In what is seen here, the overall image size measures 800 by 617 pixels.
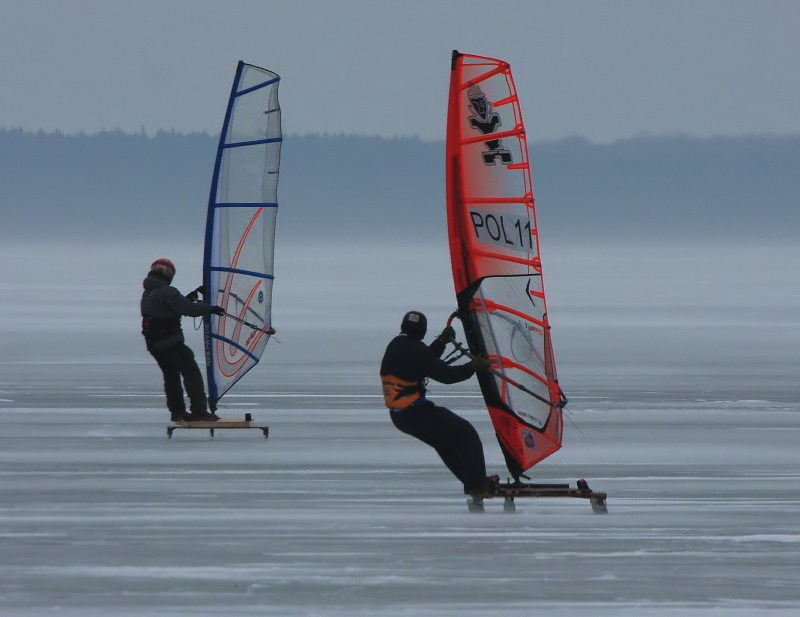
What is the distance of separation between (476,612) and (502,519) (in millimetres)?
2034

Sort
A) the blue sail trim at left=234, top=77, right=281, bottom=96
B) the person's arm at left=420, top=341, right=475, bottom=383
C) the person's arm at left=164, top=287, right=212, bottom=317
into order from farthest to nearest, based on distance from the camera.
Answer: the blue sail trim at left=234, top=77, right=281, bottom=96
the person's arm at left=164, top=287, right=212, bottom=317
the person's arm at left=420, top=341, right=475, bottom=383

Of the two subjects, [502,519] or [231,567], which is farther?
[502,519]

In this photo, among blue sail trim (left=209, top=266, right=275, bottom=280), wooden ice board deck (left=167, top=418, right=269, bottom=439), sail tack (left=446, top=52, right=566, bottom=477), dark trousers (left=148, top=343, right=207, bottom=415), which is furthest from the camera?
blue sail trim (left=209, top=266, right=275, bottom=280)

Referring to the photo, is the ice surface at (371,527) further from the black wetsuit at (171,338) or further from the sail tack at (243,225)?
the sail tack at (243,225)

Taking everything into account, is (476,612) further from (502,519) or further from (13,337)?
(13,337)

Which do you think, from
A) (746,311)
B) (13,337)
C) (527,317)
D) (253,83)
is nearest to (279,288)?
(746,311)

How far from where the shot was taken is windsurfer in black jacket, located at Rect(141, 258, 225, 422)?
12633 millimetres

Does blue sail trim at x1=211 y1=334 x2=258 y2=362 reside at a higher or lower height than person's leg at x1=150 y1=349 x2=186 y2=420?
higher

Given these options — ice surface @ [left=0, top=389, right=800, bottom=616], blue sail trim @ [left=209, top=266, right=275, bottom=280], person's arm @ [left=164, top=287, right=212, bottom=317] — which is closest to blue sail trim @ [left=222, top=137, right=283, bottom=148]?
blue sail trim @ [left=209, top=266, right=275, bottom=280]

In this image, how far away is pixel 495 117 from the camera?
32.6 ft

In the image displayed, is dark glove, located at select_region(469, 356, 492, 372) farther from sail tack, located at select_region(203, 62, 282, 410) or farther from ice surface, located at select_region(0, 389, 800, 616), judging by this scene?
sail tack, located at select_region(203, 62, 282, 410)

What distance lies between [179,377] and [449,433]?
3.72 meters

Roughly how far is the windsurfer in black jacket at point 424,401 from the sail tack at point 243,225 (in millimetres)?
4776

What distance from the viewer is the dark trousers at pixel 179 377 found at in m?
12.8
